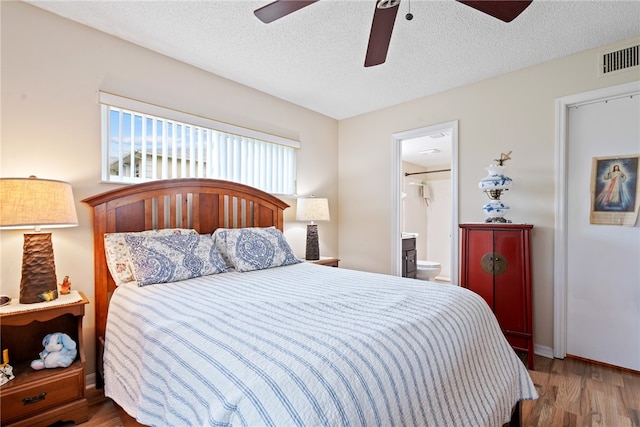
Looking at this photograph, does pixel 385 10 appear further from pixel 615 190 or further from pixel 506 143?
pixel 615 190

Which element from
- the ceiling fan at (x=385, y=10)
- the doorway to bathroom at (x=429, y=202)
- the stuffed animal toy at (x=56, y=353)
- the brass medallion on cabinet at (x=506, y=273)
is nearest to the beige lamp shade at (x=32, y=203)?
the stuffed animal toy at (x=56, y=353)

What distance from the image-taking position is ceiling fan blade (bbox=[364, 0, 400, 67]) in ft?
5.02

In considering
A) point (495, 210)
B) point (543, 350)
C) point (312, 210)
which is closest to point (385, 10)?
point (495, 210)

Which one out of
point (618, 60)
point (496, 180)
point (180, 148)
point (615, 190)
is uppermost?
point (618, 60)

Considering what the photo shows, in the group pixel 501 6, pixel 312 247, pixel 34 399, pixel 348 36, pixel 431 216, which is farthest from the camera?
pixel 431 216

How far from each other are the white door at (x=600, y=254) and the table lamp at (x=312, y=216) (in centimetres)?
221

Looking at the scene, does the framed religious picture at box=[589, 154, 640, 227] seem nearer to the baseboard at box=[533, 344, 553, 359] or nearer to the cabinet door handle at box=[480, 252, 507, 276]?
the cabinet door handle at box=[480, 252, 507, 276]

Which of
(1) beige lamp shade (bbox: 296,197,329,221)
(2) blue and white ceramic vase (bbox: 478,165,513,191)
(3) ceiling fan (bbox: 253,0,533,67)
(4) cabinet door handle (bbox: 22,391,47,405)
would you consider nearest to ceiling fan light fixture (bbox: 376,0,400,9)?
(3) ceiling fan (bbox: 253,0,533,67)

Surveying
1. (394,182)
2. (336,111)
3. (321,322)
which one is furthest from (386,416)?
(336,111)

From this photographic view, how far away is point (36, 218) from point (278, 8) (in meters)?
1.66

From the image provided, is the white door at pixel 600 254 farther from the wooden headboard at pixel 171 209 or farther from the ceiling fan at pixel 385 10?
the wooden headboard at pixel 171 209

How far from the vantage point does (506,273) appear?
263cm

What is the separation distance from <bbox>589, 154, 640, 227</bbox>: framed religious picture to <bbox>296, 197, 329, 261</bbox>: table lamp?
2347 millimetres

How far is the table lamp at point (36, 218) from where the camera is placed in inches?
64.3
